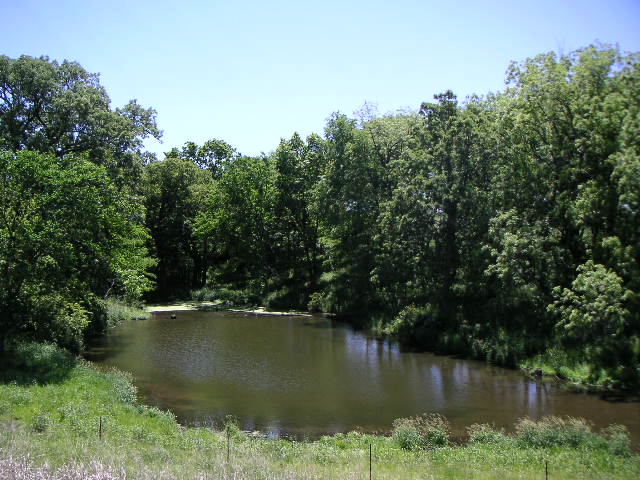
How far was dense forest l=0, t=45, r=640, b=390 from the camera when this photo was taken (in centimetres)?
2322

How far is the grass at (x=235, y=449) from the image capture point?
34.1 ft

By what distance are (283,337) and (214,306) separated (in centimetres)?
1968

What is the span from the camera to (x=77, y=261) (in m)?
25.1

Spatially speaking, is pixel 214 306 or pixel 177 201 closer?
pixel 214 306

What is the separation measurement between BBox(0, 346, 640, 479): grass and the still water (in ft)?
6.08

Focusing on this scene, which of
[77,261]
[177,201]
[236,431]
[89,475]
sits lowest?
[236,431]

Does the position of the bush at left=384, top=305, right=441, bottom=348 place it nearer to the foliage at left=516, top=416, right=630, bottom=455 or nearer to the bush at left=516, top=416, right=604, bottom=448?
the foliage at left=516, top=416, right=630, bottom=455

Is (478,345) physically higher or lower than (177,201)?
lower

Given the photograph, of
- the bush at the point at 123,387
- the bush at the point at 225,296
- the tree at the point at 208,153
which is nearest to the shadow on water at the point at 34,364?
the bush at the point at 123,387

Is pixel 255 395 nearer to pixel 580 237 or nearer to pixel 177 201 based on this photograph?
pixel 580 237

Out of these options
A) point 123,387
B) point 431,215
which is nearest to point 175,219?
point 431,215

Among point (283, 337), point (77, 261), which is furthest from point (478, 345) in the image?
point (77, 261)

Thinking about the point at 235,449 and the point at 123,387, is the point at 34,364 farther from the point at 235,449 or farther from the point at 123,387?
the point at 235,449

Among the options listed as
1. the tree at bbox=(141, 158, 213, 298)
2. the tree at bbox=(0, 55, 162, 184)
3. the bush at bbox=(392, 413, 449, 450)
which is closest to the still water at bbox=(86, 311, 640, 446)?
the bush at bbox=(392, 413, 449, 450)
